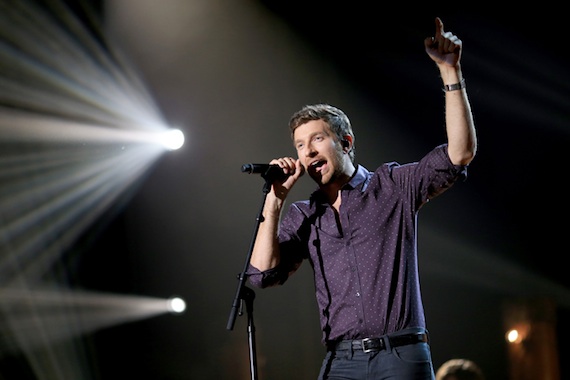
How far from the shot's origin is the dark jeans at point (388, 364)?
6.88 ft

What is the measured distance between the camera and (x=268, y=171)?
2391 mm

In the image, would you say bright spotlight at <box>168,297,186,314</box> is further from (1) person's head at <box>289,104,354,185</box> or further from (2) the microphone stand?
(2) the microphone stand

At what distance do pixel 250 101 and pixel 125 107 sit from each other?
121cm

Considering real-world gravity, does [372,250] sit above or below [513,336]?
above

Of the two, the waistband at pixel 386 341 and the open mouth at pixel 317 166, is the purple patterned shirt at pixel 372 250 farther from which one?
the open mouth at pixel 317 166

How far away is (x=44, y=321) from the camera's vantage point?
15.7ft

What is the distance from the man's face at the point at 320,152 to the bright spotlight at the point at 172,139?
11.9ft

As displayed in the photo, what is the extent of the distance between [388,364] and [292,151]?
4.12 m

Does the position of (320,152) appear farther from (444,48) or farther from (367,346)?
(367,346)

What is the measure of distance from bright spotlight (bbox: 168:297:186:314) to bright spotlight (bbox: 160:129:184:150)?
59.5 inches

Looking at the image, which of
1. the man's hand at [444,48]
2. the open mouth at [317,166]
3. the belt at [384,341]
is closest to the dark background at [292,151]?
the open mouth at [317,166]

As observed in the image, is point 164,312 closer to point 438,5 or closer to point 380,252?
point 438,5

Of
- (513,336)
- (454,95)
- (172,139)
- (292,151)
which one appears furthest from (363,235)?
(513,336)

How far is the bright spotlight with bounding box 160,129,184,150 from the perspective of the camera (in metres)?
6.02
